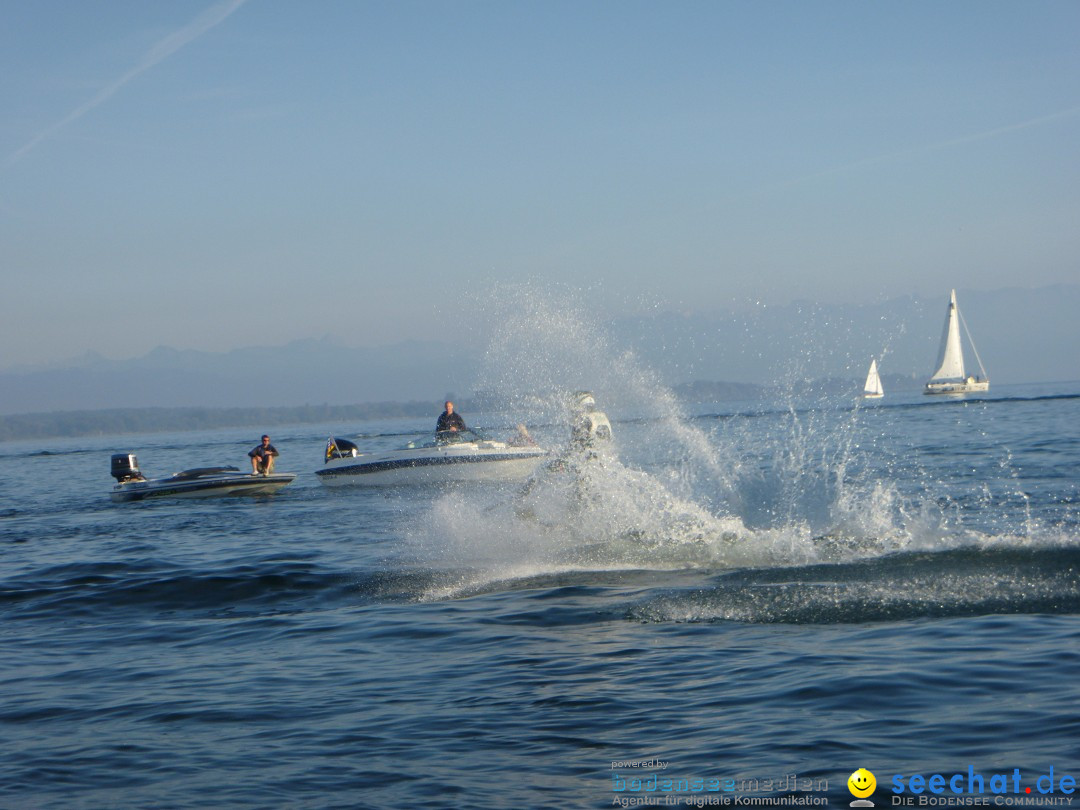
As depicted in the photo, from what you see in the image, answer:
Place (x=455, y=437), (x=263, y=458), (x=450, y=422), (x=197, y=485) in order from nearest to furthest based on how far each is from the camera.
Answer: (x=197, y=485)
(x=455, y=437)
(x=263, y=458)
(x=450, y=422)

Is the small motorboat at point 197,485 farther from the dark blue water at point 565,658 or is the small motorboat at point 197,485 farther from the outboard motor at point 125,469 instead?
the dark blue water at point 565,658

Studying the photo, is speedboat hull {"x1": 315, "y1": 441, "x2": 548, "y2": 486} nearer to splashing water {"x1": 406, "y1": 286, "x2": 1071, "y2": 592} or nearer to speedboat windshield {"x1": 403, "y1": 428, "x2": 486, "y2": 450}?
speedboat windshield {"x1": 403, "y1": 428, "x2": 486, "y2": 450}

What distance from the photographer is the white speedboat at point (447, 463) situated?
1241 inches

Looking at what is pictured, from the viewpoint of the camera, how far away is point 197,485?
31297 millimetres

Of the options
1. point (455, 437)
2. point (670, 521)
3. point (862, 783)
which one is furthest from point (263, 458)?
point (862, 783)

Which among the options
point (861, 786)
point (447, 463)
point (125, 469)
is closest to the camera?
point (861, 786)

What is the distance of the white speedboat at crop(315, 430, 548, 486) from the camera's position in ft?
103

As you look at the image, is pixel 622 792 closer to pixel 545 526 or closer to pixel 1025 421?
pixel 545 526

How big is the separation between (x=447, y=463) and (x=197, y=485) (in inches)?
291

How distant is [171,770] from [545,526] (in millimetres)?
9310

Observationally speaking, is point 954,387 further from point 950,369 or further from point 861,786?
point 861,786

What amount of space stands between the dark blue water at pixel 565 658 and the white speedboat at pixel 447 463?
13.4 meters

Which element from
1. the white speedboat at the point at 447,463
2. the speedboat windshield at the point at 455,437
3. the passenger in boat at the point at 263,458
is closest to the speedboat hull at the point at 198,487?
the passenger in boat at the point at 263,458

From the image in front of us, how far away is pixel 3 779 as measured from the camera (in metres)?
6.63
